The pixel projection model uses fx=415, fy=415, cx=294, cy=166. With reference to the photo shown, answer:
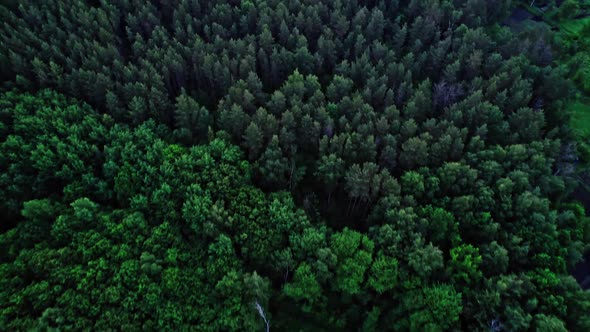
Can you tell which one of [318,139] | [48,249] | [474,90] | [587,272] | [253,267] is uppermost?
[474,90]

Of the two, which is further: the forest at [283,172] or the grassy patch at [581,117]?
the grassy patch at [581,117]

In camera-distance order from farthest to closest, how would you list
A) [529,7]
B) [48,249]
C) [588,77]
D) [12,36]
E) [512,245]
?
[529,7] < [588,77] < [12,36] < [512,245] < [48,249]

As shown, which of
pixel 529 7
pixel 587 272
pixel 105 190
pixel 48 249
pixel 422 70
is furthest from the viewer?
pixel 529 7

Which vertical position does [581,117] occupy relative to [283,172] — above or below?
below

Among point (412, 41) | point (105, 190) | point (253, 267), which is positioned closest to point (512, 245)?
point (253, 267)

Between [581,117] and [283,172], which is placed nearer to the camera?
[283,172]

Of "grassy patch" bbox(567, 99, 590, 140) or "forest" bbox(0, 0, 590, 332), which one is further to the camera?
"grassy patch" bbox(567, 99, 590, 140)

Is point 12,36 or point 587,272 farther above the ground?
point 12,36

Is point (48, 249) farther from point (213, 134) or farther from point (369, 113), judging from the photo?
point (369, 113)
